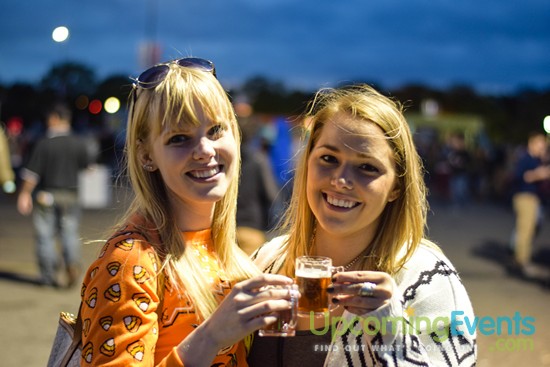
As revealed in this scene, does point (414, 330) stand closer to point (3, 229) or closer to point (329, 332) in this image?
point (329, 332)

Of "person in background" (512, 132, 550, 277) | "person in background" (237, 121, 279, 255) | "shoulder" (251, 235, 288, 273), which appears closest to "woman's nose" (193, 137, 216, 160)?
"shoulder" (251, 235, 288, 273)

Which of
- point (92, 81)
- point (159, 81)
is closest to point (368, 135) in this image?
point (159, 81)

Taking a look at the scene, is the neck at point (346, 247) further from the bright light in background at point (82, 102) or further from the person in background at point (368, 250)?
the bright light in background at point (82, 102)

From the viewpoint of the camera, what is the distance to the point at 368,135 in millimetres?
2365

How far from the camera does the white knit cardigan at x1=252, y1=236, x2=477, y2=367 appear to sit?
2029 millimetres

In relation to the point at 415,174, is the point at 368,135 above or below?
above

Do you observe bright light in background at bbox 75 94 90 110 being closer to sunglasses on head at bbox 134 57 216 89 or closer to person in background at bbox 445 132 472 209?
person in background at bbox 445 132 472 209

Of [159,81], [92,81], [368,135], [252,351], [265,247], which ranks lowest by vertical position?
[92,81]

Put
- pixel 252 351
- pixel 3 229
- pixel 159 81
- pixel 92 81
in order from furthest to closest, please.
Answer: pixel 92 81 → pixel 3 229 → pixel 252 351 → pixel 159 81

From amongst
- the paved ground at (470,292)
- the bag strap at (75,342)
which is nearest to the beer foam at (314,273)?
the bag strap at (75,342)

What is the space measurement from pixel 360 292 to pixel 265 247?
3.10ft

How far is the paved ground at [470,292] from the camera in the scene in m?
5.77

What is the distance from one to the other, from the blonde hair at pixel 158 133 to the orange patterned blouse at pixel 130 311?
0.06 meters

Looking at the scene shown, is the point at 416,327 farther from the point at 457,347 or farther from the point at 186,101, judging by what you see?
the point at 186,101
